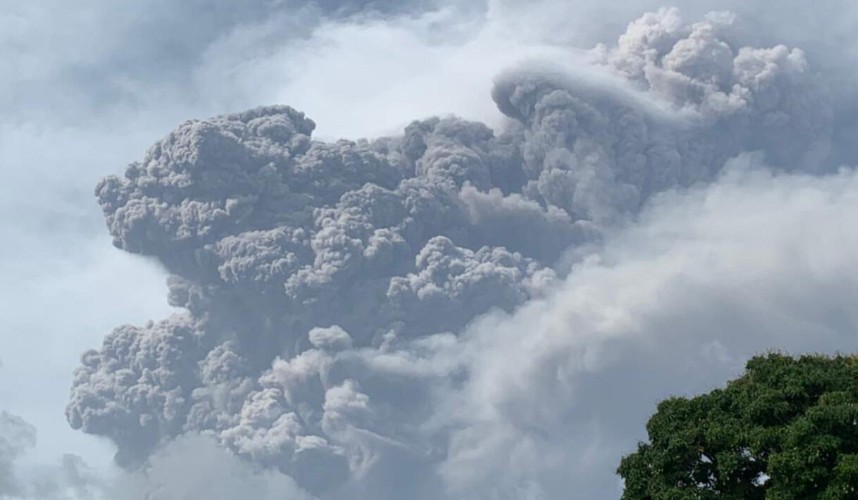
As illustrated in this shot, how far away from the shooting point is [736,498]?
35.3 meters

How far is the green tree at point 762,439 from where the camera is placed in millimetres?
33562

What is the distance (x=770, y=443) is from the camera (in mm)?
34906

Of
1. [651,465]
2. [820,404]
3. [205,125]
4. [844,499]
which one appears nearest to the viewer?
[844,499]

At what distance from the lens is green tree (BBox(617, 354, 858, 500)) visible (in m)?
33.6

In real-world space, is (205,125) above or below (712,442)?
above

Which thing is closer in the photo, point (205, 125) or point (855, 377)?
point (855, 377)

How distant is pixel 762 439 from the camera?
3478 centimetres

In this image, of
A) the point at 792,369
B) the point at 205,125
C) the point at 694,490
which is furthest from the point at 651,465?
the point at 205,125

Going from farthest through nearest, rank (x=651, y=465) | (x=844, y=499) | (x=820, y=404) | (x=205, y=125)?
(x=205, y=125)
(x=651, y=465)
(x=820, y=404)
(x=844, y=499)

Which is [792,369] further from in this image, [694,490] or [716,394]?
[694,490]

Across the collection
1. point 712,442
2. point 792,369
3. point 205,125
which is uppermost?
point 205,125

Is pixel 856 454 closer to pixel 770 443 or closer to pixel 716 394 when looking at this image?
pixel 770 443

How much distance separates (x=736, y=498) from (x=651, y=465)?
100 inches

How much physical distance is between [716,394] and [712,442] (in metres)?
2.13
